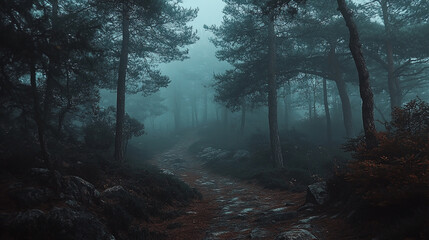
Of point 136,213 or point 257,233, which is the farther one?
point 136,213

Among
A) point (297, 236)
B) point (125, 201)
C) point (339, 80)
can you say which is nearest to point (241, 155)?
point (339, 80)

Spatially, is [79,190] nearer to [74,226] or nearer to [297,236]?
[74,226]

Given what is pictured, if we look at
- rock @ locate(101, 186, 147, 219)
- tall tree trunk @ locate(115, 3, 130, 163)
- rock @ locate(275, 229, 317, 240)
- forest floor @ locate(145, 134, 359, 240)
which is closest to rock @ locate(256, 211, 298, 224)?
forest floor @ locate(145, 134, 359, 240)

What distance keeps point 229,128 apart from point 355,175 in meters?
32.3

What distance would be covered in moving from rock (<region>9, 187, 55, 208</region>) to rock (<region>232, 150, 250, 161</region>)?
1568 cm

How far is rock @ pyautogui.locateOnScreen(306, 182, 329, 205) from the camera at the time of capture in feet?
21.5

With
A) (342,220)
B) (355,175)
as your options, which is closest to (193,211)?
(342,220)

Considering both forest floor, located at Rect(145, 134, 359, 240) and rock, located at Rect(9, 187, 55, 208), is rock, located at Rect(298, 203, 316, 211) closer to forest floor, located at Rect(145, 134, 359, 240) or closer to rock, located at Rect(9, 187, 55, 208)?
forest floor, located at Rect(145, 134, 359, 240)

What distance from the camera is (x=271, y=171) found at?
13.8 meters

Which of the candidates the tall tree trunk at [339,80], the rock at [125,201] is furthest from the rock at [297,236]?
the tall tree trunk at [339,80]

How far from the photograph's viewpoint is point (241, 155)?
67.9ft

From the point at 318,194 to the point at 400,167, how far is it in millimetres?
2855

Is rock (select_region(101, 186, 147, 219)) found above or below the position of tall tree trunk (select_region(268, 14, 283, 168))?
below

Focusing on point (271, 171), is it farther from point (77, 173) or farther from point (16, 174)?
point (16, 174)
